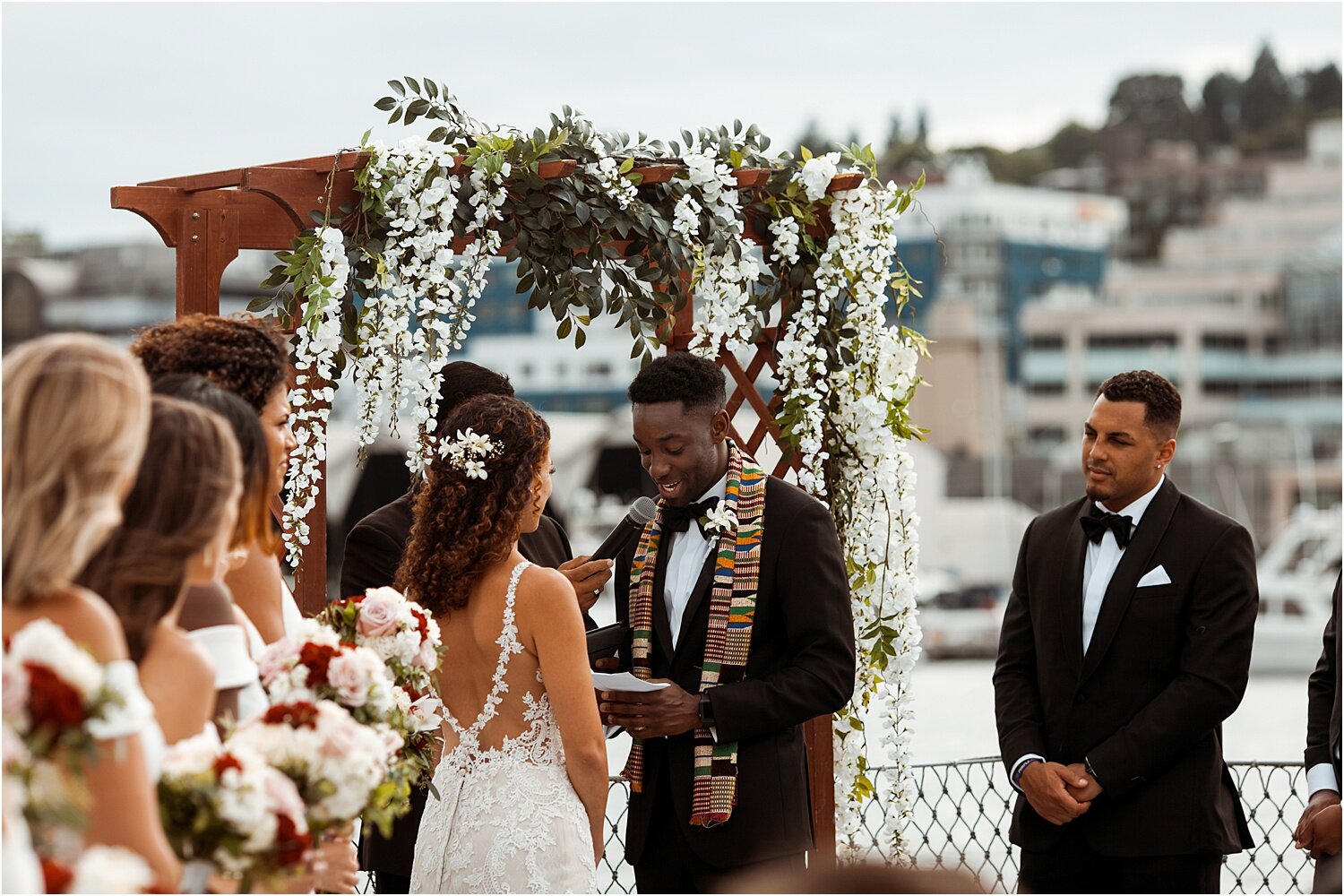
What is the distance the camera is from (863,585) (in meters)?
5.09

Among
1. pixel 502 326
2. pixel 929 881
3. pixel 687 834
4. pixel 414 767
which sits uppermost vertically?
pixel 502 326

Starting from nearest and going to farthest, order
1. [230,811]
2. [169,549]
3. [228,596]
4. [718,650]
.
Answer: [230,811] < [169,549] < [228,596] < [718,650]

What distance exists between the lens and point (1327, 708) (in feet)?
13.8

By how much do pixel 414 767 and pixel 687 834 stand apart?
1207 mm

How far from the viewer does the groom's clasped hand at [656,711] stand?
13.0ft

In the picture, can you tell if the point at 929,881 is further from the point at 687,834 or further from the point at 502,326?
the point at 502,326

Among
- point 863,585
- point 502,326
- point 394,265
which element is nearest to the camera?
point 394,265

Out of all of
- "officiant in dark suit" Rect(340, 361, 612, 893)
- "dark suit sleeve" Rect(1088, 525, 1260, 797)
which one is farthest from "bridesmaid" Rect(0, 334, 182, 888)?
"dark suit sleeve" Rect(1088, 525, 1260, 797)

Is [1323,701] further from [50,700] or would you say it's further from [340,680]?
[50,700]

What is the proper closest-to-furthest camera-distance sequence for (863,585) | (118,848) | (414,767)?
(118,848)
(414,767)
(863,585)

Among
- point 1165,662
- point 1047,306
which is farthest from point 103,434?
point 1047,306

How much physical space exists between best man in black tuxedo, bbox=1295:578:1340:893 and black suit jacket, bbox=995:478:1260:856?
0.66 feet

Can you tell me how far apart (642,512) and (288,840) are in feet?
6.63

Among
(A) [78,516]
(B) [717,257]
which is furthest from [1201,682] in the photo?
(A) [78,516]
